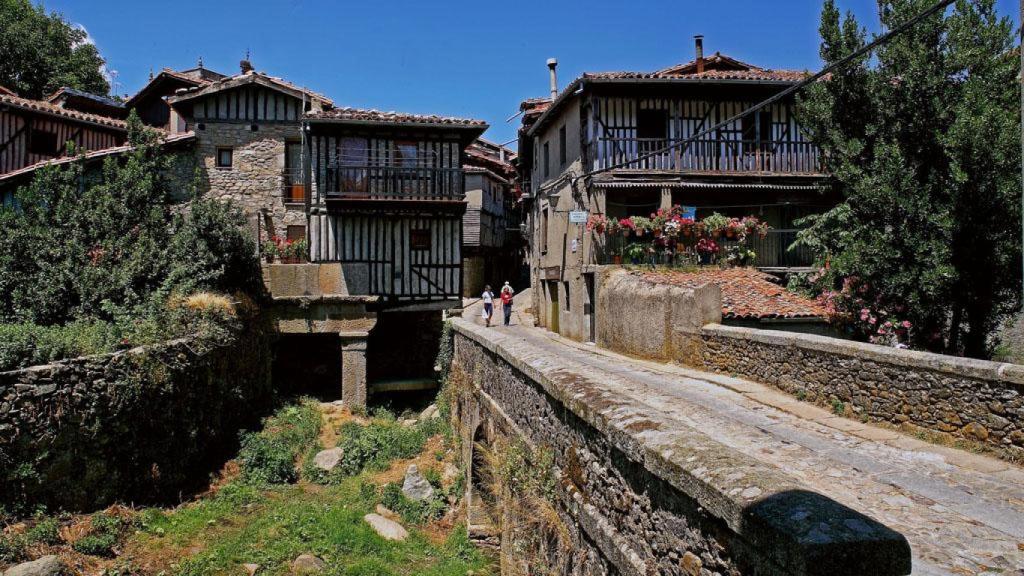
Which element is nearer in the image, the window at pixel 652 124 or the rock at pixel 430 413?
the rock at pixel 430 413

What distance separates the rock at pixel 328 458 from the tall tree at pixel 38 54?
1230 inches

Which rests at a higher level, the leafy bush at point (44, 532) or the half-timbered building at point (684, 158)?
the half-timbered building at point (684, 158)

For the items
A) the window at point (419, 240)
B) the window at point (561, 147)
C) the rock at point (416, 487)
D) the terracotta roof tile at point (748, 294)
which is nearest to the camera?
the rock at point (416, 487)

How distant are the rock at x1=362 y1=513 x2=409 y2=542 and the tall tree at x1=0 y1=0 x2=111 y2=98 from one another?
34.6 m

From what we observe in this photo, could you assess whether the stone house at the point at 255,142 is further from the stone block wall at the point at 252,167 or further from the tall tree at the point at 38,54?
the tall tree at the point at 38,54

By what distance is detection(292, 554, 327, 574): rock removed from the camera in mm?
9734

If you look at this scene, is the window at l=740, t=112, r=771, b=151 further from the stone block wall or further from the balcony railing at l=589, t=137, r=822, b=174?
the stone block wall

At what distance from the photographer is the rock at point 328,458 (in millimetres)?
14852

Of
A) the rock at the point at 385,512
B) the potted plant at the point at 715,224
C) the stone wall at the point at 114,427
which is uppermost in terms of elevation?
the potted plant at the point at 715,224

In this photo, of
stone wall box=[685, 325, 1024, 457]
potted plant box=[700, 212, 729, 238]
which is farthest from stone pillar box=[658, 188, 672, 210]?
stone wall box=[685, 325, 1024, 457]

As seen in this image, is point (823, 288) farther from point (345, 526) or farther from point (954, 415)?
point (345, 526)

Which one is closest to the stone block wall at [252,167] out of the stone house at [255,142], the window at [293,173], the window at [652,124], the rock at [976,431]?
the stone house at [255,142]

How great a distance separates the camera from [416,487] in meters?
13.9

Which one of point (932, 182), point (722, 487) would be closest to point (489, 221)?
point (932, 182)
